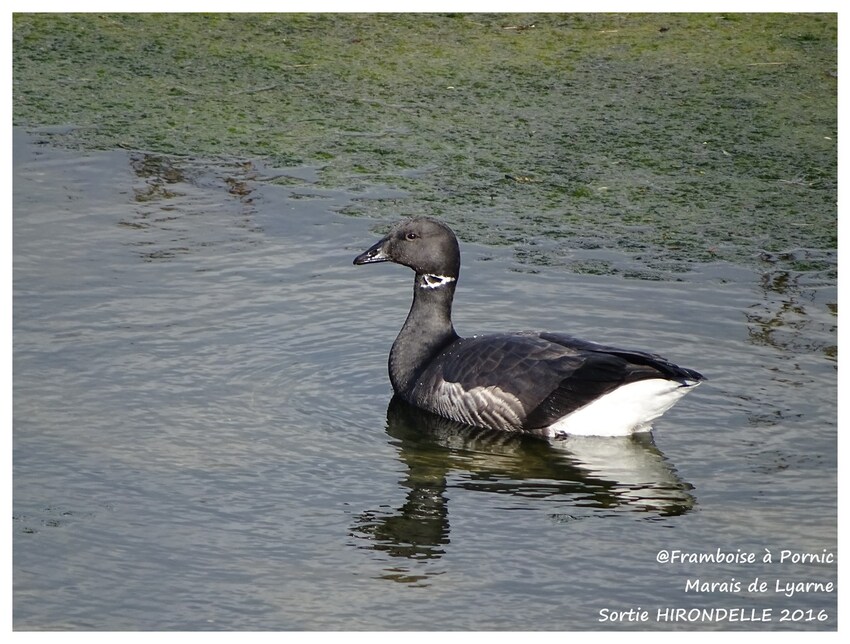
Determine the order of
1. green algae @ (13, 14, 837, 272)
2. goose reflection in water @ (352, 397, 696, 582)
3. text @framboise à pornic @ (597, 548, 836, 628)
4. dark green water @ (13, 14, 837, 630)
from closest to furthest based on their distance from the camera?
text @framboise à pornic @ (597, 548, 836, 628) < dark green water @ (13, 14, 837, 630) < goose reflection in water @ (352, 397, 696, 582) < green algae @ (13, 14, 837, 272)

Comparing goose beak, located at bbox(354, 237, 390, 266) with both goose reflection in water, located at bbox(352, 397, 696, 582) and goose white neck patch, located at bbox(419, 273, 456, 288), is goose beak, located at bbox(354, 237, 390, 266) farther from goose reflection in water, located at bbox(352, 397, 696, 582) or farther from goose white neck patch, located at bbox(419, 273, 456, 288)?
goose reflection in water, located at bbox(352, 397, 696, 582)

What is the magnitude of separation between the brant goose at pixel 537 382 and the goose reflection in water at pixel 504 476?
0.34ft

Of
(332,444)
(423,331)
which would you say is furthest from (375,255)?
(332,444)

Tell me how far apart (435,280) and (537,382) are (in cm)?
127

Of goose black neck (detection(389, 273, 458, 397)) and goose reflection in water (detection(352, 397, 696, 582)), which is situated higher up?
goose black neck (detection(389, 273, 458, 397))

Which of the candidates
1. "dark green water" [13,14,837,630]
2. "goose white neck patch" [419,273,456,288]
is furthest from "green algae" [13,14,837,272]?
"goose white neck patch" [419,273,456,288]

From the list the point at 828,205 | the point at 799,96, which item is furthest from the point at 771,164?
the point at 799,96

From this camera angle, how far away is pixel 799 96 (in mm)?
13523

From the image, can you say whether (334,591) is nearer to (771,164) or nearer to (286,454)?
(286,454)

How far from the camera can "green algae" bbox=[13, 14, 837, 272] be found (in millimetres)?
11477

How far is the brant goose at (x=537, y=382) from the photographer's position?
27.2ft

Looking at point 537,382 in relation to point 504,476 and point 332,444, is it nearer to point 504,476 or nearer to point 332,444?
point 504,476

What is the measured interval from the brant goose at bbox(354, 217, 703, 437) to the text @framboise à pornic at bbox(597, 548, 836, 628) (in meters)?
1.55

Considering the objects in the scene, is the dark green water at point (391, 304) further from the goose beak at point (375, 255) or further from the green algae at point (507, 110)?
the goose beak at point (375, 255)
